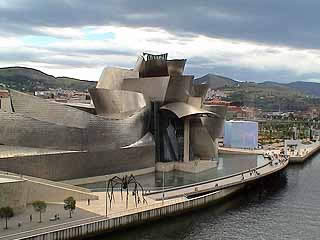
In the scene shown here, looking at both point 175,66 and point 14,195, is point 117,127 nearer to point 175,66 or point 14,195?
point 175,66

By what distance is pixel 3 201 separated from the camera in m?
27.4

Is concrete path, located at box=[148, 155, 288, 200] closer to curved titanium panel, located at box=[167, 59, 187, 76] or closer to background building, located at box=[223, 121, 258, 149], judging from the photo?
curved titanium panel, located at box=[167, 59, 187, 76]

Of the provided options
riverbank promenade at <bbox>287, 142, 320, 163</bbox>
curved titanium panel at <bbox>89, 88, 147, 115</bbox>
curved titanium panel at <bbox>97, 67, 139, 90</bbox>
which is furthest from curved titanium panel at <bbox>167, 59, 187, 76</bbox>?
riverbank promenade at <bbox>287, 142, 320, 163</bbox>

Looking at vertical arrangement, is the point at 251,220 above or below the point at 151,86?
below

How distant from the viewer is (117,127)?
1625 inches

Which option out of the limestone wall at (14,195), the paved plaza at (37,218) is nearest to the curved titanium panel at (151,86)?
the paved plaza at (37,218)

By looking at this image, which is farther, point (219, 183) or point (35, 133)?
point (219, 183)

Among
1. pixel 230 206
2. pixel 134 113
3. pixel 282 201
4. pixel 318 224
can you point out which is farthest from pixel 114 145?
pixel 318 224

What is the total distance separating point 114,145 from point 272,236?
16639 millimetres

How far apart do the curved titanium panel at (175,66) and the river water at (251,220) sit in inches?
583

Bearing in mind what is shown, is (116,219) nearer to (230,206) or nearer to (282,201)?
(230,206)

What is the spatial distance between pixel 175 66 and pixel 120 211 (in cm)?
2412

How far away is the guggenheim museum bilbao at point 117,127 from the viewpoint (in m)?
35.2

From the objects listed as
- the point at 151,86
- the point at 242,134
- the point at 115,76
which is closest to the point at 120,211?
the point at 151,86
